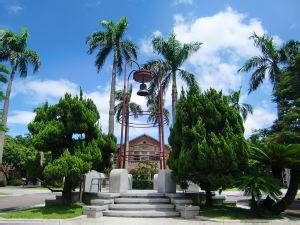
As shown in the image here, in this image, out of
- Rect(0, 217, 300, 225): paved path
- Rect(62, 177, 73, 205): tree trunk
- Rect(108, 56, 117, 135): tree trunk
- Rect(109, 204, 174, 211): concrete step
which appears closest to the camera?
Rect(0, 217, 300, 225): paved path

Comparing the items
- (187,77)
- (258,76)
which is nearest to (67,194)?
(187,77)

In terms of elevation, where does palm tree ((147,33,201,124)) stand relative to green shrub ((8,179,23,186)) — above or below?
above

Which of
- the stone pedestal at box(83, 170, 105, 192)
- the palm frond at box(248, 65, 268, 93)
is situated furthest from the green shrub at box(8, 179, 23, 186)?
the stone pedestal at box(83, 170, 105, 192)

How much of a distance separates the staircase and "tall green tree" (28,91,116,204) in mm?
1712

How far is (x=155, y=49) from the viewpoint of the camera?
113 feet

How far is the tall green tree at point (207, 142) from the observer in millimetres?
11531

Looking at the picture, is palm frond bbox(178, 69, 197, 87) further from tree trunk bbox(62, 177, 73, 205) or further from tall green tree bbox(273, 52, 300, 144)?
tree trunk bbox(62, 177, 73, 205)

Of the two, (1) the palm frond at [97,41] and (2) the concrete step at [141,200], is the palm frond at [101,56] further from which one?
(2) the concrete step at [141,200]

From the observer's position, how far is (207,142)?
39.4 ft

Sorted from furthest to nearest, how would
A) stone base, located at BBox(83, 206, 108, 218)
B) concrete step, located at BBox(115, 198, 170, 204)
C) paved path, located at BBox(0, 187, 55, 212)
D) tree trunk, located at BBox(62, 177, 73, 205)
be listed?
paved path, located at BBox(0, 187, 55, 212) → tree trunk, located at BBox(62, 177, 73, 205) → concrete step, located at BBox(115, 198, 170, 204) → stone base, located at BBox(83, 206, 108, 218)

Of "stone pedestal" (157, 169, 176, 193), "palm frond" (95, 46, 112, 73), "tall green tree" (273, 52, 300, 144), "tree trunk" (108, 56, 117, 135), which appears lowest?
"stone pedestal" (157, 169, 176, 193)

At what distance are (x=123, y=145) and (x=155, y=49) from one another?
771 inches

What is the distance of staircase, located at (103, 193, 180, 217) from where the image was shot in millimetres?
11570

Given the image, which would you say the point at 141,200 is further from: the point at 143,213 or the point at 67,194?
the point at 67,194
